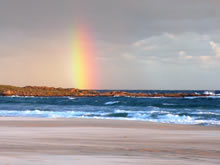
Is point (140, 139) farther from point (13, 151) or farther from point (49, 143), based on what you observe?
point (13, 151)

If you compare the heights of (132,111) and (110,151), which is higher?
(110,151)

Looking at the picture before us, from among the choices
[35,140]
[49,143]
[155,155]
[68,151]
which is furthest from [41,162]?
[35,140]

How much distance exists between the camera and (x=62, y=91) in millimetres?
122500

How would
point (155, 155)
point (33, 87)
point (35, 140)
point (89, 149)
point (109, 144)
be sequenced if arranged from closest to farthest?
point (155, 155) → point (89, 149) → point (109, 144) → point (35, 140) → point (33, 87)

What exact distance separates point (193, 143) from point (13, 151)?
18.8 feet

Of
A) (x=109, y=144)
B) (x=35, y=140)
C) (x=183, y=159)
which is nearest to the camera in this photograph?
(x=183, y=159)

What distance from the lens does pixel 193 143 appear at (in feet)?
43.2

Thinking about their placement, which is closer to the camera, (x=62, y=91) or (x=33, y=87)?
(x=62, y=91)

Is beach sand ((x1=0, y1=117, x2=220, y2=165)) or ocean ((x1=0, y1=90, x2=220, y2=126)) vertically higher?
beach sand ((x1=0, y1=117, x2=220, y2=165))

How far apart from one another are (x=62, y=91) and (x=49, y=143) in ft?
363

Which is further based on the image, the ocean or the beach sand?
the ocean

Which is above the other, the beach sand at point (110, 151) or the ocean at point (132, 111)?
the beach sand at point (110, 151)

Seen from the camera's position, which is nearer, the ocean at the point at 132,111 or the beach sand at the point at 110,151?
the beach sand at the point at 110,151

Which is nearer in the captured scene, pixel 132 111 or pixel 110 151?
pixel 110 151
